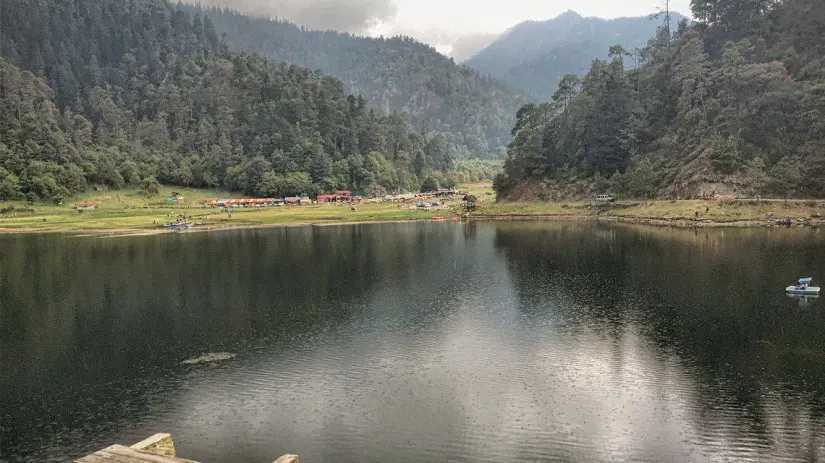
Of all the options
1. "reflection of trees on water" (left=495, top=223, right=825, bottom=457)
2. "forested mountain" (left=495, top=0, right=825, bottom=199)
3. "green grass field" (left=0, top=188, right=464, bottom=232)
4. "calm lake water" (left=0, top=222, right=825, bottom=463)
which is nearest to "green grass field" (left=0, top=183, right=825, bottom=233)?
"green grass field" (left=0, top=188, right=464, bottom=232)

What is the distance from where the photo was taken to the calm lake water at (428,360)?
28.1m

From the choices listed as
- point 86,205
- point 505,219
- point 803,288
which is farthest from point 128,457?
point 86,205

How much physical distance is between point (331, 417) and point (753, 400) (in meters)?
24.1

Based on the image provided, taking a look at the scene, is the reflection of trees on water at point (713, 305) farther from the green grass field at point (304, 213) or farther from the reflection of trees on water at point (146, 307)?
the reflection of trees on water at point (146, 307)

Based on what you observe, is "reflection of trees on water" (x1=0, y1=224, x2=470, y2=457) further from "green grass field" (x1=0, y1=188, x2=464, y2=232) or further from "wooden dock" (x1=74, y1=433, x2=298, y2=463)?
"green grass field" (x1=0, y1=188, x2=464, y2=232)

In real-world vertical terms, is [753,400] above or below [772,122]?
below

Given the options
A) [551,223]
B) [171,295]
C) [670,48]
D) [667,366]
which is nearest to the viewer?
[667,366]

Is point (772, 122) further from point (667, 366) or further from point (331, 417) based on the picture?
point (331, 417)

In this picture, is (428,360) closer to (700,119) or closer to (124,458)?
(124,458)

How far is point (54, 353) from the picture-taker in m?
42.9

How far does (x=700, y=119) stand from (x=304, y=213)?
114 m

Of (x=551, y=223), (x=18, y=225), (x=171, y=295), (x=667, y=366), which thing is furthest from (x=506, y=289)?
(x=18, y=225)

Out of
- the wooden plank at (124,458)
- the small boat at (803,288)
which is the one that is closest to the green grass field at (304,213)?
the small boat at (803,288)

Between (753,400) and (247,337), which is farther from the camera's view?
(247,337)
